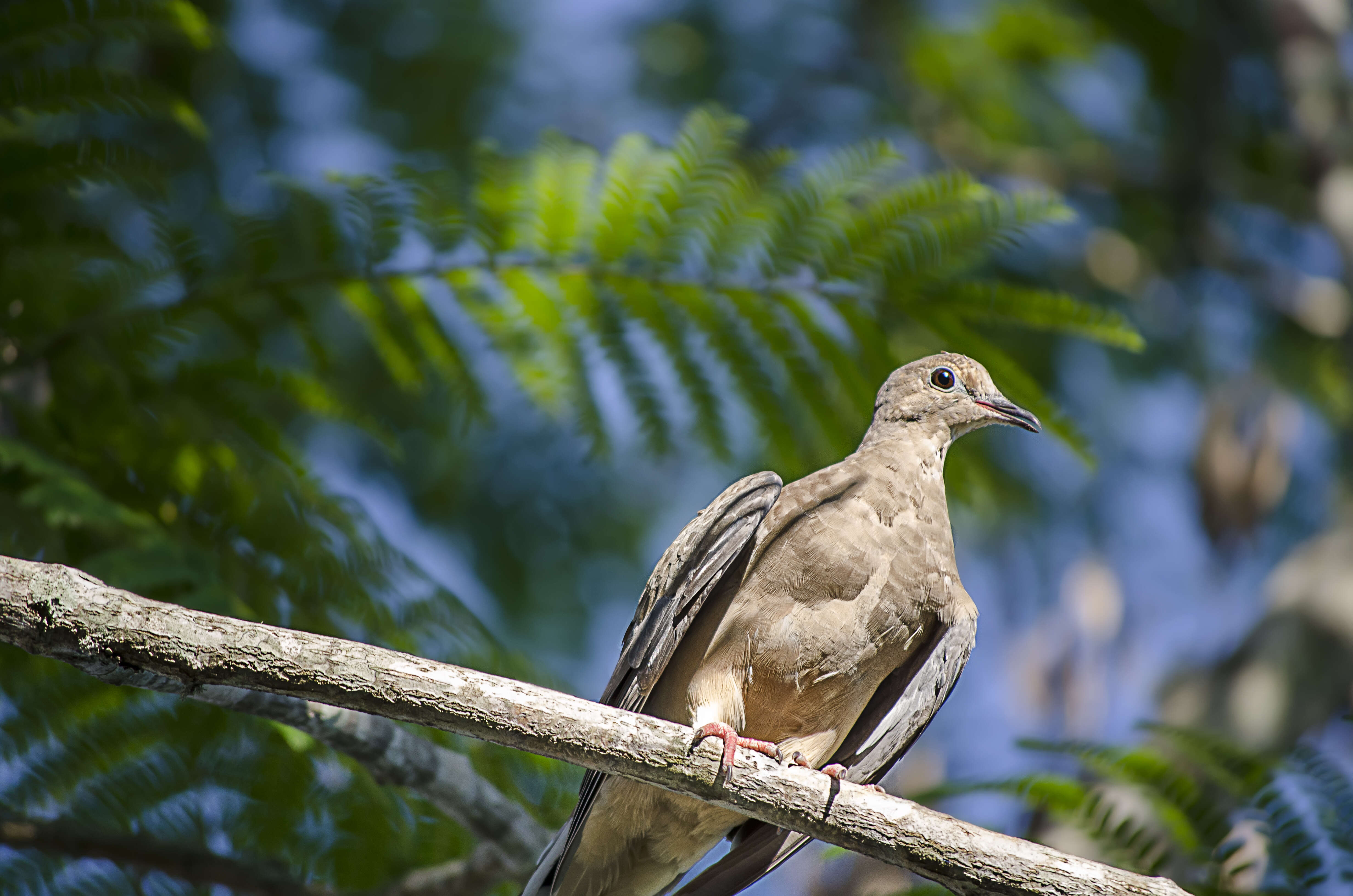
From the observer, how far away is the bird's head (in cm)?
397

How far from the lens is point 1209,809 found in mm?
3539

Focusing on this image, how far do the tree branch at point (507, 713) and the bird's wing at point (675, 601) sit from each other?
0.57 m

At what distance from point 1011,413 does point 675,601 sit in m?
1.43

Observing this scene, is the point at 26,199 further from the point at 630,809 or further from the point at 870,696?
the point at 870,696

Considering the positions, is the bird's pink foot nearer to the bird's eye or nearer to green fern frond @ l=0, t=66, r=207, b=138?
the bird's eye

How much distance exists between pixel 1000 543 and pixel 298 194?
15.3ft

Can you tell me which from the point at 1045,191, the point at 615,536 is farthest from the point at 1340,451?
the point at 615,536

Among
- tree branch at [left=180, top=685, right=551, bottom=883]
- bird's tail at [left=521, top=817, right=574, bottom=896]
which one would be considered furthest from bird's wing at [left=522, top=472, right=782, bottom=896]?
tree branch at [left=180, top=685, right=551, bottom=883]

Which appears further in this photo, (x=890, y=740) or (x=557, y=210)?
(x=557, y=210)

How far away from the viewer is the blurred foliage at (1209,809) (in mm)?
3307

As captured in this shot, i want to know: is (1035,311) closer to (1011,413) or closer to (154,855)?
(1011,413)

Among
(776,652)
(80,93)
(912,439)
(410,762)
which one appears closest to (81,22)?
(80,93)

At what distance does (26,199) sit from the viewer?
145 inches

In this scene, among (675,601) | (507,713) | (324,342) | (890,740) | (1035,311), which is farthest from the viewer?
(324,342)
